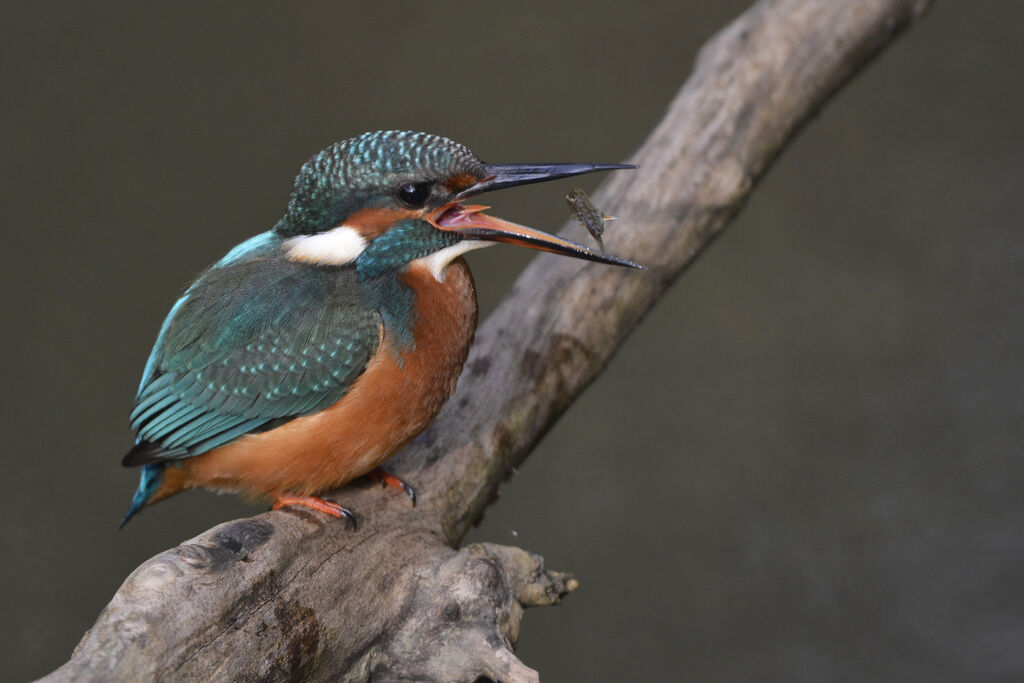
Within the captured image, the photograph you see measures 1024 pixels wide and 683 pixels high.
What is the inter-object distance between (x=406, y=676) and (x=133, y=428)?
81cm

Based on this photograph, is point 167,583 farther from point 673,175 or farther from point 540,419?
point 673,175

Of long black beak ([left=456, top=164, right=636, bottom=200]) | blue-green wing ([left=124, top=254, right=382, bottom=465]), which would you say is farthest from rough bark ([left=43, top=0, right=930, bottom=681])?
long black beak ([left=456, top=164, right=636, bottom=200])

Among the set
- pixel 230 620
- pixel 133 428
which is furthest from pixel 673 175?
pixel 230 620

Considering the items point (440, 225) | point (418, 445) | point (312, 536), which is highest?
point (440, 225)

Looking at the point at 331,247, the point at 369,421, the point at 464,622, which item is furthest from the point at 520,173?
the point at 464,622

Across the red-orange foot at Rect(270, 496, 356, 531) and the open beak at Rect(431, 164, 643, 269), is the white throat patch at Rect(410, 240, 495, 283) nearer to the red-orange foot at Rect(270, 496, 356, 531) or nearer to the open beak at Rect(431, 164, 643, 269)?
the open beak at Rect(431, 164, 643, 269)

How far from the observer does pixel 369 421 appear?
2.29 metres

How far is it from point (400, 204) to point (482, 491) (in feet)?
2.44

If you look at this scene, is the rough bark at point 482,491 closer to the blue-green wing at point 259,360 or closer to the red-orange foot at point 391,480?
the red-orange foot at point 391,480

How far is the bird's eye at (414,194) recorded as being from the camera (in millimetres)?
2217

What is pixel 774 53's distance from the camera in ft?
10.8

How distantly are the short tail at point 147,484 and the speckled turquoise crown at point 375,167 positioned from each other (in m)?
0.70

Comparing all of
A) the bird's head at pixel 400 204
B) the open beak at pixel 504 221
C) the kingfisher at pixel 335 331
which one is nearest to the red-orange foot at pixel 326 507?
the kingfisher at pixel 335 331

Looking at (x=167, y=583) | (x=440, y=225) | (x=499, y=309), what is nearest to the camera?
(x=167, y=583)
